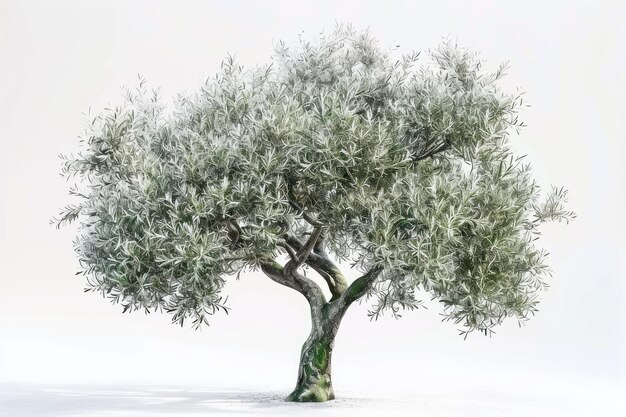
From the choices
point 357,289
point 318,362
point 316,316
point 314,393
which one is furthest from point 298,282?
point 314,393

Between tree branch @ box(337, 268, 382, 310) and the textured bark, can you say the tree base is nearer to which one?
the textured bark

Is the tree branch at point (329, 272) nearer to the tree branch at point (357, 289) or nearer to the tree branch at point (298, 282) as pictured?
the tree branch at point (298, 282)

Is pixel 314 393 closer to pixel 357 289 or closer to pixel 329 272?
pixel 357 289

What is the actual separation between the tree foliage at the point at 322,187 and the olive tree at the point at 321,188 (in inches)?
1.4

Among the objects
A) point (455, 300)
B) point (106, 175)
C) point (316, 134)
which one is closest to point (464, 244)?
point (455, 300)

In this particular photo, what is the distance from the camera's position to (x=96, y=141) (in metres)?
20.4

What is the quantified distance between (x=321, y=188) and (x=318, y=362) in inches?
177

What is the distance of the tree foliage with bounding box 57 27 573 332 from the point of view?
18734mm

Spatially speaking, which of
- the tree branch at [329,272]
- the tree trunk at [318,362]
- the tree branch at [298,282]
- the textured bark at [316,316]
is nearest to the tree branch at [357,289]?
the textured bark at [316,316]

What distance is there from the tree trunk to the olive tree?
57 millimetres

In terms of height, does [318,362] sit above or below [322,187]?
below

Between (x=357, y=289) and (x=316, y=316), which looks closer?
(x=357, y=289)

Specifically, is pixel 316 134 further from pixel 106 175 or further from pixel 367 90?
pixel 106 175

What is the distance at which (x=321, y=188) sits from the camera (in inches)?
759
